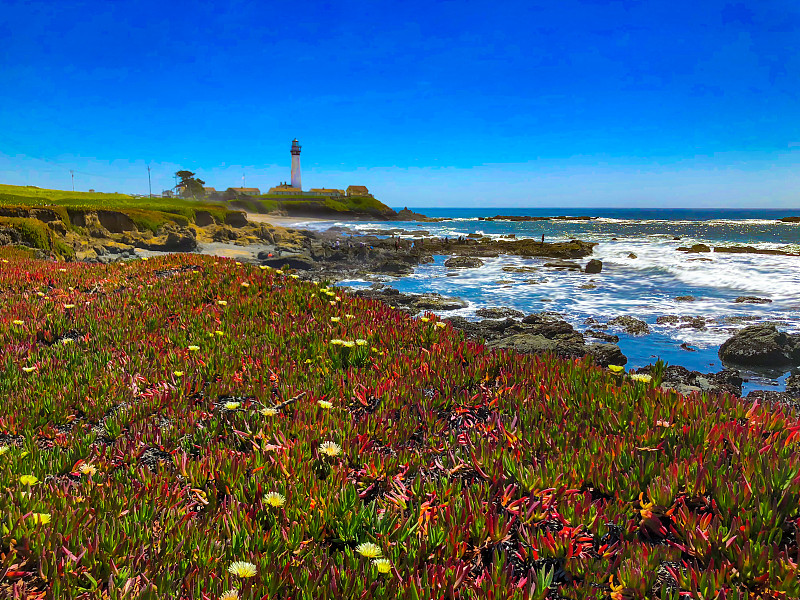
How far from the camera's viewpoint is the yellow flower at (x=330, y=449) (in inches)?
124

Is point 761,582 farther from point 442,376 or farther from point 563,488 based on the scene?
point 442,376

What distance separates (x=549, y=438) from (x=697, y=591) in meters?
1.33

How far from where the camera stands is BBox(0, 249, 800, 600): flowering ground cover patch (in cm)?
211

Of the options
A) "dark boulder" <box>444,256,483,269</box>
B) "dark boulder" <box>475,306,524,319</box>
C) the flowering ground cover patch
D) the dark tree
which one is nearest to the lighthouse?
the dark tree

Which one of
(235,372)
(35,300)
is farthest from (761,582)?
(35,300)

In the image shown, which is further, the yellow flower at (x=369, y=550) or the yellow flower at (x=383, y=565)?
the yellow flower at (x=369, y=550)

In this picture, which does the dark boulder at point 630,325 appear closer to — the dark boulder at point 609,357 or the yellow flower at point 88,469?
the dark boulder at point 609,357

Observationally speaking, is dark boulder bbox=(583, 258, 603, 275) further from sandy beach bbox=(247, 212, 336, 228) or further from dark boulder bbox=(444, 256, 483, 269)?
sandy beach bbox=(247, 212, 336, 228)

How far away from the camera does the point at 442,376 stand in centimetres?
470

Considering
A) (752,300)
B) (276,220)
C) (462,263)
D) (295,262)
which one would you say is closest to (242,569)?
(752,300)

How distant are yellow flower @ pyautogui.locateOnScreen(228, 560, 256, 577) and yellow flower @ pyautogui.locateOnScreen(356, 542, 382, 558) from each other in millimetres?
473

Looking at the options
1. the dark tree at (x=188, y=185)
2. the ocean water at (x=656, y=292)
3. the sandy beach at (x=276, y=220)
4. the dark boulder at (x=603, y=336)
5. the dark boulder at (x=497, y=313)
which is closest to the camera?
the ocean water at (x=656, y=292)

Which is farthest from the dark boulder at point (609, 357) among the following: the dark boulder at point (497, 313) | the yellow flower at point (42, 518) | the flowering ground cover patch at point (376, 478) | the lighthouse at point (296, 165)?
the lighthouse at point (296, 165)

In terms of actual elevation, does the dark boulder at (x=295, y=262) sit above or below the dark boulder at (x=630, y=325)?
above
